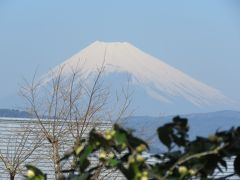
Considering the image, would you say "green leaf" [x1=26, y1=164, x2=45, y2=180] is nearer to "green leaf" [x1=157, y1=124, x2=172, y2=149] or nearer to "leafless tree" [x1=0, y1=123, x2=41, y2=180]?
"green leaf" [x1=157, y1=124, x2=172, y2=149]

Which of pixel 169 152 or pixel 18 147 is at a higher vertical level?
pixel 18 147

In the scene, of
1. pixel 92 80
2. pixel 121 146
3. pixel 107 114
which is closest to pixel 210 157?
pixel 121 146

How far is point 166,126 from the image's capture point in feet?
3.79

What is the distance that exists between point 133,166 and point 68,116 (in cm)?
798

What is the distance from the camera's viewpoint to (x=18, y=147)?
923 cm

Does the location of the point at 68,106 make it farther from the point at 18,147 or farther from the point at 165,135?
the point at 165,135

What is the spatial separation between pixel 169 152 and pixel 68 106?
7968 millimetres

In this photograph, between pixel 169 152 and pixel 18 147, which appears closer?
pixel 169 152

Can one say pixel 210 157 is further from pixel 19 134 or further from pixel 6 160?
pixel 19 134

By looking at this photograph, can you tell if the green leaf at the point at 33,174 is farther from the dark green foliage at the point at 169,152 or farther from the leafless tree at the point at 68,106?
the leafless tree at the point at 68,106

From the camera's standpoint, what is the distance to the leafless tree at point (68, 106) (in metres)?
8.59

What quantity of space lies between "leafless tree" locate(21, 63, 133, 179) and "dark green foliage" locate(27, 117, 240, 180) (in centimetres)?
719

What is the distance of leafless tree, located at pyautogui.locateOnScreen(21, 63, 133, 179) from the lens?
8.59 metres

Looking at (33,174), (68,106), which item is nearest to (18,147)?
(68,106)
